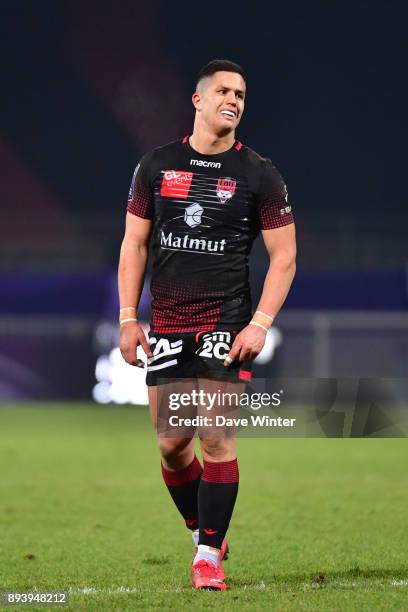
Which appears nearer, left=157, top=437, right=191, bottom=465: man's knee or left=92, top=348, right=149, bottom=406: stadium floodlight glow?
left=157, top=437, right=191, bottom=465: man's knee

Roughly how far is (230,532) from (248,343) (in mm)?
2583

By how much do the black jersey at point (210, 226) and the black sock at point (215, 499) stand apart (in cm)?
61

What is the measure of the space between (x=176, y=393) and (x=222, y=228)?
745 millimetres

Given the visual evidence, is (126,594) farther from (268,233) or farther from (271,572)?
(268,233)

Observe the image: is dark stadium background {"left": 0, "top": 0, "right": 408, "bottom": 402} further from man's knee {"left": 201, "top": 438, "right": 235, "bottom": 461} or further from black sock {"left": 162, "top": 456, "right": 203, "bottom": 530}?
man's knee {"left": 201, "top": 438, "right": 235, "bottom": 461}

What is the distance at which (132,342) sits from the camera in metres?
5.06

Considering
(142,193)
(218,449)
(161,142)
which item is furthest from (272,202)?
(161,142)

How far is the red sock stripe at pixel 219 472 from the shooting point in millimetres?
4887

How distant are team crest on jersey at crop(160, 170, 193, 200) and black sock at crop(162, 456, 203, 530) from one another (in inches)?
50.7

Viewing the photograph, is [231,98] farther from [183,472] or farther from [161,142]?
[161,142]

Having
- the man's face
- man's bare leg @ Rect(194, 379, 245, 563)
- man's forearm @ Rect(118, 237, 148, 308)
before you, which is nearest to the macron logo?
the man's face

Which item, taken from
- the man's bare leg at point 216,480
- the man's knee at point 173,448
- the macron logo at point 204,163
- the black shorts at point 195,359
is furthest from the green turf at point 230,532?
the macron logo at point 204,163

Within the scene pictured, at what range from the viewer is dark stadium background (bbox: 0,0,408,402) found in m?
19.8

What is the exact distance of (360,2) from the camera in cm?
3394
